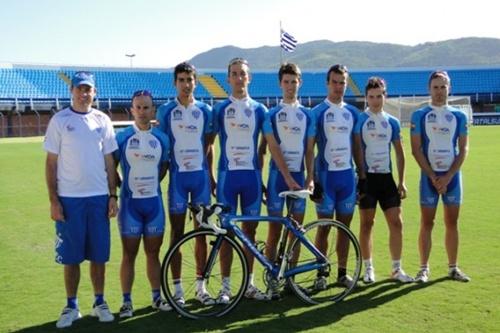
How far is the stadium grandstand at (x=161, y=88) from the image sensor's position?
161 feet

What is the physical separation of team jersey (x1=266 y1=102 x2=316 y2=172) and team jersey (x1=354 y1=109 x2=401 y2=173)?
0.72 metres

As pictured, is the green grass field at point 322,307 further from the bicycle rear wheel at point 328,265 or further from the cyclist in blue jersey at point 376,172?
the cyclist in blue jersey at point 376,172

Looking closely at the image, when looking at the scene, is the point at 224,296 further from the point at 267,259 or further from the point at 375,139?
the point at 375,139

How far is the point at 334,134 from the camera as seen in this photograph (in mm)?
5566

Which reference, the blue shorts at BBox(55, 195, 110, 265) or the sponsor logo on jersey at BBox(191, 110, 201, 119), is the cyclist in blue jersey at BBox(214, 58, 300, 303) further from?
the blue shorts at BBox(55, 195, 110, 265)

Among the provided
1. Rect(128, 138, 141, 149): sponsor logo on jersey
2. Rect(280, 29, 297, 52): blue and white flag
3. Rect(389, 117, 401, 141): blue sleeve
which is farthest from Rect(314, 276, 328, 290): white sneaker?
Rect(280, 29, 297, 52): blue and white flag

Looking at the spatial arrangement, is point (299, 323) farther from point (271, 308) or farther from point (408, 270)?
point (408, 270)

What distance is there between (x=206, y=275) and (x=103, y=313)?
968mm

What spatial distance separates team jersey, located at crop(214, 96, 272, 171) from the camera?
17.5 feet

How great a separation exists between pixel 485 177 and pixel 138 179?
11.0 m

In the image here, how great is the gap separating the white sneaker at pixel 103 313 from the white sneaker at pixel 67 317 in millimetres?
181

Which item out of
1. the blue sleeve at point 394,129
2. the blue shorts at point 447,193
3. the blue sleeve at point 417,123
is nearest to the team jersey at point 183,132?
the blue sleeve at point 394,129

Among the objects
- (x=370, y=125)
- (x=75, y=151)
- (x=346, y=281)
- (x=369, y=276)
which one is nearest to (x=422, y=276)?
(x=369, y=276)

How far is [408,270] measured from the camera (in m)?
6.13
